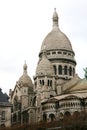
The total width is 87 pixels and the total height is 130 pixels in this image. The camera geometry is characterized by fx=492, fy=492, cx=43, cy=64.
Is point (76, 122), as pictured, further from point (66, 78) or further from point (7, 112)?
point (66, 78)

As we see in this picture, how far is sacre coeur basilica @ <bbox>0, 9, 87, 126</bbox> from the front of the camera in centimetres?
10772


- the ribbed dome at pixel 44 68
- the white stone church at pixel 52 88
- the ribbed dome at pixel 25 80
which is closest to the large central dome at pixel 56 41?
the white stone church at pixel 52 88

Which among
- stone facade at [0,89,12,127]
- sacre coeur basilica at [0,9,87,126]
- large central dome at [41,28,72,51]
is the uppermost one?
large central dome at [41,28,72,51]

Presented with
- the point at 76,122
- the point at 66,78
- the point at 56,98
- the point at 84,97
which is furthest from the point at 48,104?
the point at 76,122

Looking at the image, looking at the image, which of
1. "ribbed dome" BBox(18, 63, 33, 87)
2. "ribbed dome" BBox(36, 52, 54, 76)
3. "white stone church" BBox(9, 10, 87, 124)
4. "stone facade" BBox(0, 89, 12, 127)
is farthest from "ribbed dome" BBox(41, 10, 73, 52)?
"stone facade" BBox(0, 89, 12, 127)

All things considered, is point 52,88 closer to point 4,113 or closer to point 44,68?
point 44,68

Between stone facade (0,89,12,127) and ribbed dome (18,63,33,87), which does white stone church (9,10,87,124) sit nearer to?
ribbed dome (18,63,33,87)

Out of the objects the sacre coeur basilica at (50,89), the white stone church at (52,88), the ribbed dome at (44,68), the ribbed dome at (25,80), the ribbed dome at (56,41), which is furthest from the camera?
the ribbed dome at (56,41)

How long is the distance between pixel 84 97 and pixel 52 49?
1106 inches

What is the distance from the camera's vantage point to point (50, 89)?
4648 inches

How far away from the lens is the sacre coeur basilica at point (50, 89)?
107725mm

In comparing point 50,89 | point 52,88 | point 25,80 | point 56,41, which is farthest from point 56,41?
point 50,89

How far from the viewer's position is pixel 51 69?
122m

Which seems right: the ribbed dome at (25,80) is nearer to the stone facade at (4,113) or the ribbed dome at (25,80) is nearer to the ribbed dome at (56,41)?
the ribbed dome at (56,41)
